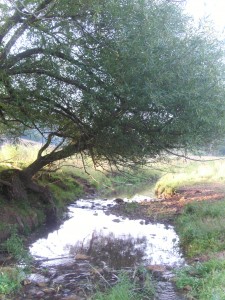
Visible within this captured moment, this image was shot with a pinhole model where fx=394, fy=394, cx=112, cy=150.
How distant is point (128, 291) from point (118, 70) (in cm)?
488

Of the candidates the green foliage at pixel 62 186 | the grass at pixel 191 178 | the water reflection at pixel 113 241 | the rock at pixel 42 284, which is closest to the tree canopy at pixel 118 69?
the water reflection at pixel 113 241

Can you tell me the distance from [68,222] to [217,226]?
686 centimetres

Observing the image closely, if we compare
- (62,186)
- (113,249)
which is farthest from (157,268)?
(62,186)

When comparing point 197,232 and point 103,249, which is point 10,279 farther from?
point 197,232

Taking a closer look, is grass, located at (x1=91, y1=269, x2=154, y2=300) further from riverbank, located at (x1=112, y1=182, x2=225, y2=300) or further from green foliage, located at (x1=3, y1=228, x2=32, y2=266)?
green foliage, located at (x1=3, y1=228, x2=32, y2=266)

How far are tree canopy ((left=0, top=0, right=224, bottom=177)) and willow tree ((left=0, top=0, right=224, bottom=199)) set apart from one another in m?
0.03

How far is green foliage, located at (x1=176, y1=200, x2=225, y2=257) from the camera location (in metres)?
12.0

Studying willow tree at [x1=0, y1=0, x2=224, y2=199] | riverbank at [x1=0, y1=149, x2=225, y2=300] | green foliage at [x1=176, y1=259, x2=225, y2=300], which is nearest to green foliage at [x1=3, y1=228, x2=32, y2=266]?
riverbank at [x1=0, y1=149, x2=225, y2=300]

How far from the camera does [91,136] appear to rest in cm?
1207

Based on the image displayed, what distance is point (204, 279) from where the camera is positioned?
882 cm

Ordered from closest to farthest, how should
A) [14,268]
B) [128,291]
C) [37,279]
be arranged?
[128,291] → [14,268] → [37,279]

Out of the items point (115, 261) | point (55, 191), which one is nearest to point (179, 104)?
point (115, 261)

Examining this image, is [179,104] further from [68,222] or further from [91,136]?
[68,222]

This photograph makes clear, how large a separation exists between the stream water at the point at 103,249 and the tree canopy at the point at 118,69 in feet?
11.3
